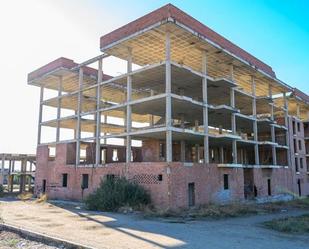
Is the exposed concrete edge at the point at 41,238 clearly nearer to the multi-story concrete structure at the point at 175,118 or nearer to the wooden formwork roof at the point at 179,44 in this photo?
the multi-story concrete structure at the point at 175,118

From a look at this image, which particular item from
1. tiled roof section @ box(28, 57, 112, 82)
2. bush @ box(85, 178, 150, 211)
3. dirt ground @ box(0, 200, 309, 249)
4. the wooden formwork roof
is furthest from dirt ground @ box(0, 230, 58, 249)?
tiled roof section @ box(28, 57, 112, 82)

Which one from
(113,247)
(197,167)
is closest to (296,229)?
(113,247)

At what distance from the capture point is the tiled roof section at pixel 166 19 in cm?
2155

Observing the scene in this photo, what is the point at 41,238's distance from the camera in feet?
35.9

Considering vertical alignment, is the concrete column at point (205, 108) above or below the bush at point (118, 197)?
above

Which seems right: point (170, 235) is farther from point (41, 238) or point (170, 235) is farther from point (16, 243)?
point (16, 243)

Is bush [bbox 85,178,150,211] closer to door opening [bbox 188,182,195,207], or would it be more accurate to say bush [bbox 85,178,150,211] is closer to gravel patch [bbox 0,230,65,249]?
door opening [bbox 188,182,195,207]

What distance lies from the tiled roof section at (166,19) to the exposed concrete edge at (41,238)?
50.8 ft

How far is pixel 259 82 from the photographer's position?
3466 centimetres

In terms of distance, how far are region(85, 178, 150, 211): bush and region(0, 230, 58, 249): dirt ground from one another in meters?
9.03

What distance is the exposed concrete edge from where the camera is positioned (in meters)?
9.55

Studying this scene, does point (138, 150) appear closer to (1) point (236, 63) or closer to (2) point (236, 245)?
(1) point (236, 63)

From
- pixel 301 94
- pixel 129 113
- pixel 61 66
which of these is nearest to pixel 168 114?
pixel 129 113

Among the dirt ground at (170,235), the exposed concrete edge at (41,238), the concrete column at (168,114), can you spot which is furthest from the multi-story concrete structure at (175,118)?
the exposed concrete edge at (41,238)
